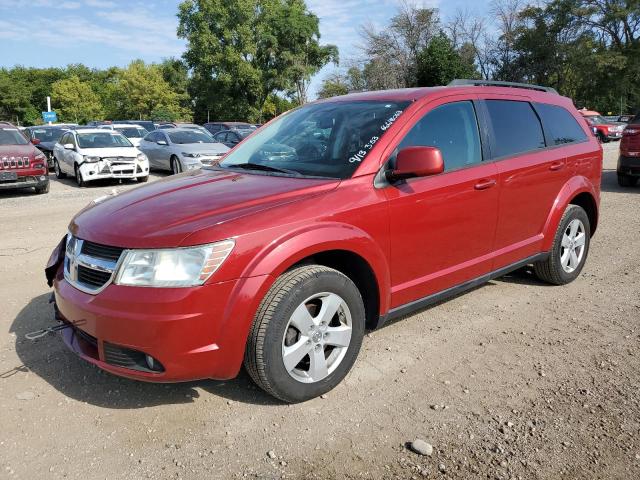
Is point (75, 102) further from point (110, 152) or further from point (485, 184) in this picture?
point (485, 184)

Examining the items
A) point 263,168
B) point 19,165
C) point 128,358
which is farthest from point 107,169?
point 128,358

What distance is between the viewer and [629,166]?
10969 mm

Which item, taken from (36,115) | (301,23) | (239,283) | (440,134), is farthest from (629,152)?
(36,115)

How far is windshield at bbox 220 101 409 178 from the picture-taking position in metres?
3.50

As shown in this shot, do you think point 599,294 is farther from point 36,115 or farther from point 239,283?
point 36,115

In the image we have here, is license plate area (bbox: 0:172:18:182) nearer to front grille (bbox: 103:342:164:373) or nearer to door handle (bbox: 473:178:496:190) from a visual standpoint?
front grille (bbox: 103:342:164:373)

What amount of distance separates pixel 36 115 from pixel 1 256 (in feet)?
279

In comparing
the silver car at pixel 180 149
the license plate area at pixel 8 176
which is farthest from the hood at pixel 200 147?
the license plate area at pixel 8 176

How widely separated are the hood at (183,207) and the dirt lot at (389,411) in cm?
99

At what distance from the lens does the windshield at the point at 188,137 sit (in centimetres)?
1653

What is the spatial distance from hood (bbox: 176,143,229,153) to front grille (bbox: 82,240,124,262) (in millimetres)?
12870

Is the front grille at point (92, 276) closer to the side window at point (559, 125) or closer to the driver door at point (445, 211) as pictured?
the driver door at point (445, 211)

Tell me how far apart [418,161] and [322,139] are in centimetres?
86

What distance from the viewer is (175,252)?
268cm
